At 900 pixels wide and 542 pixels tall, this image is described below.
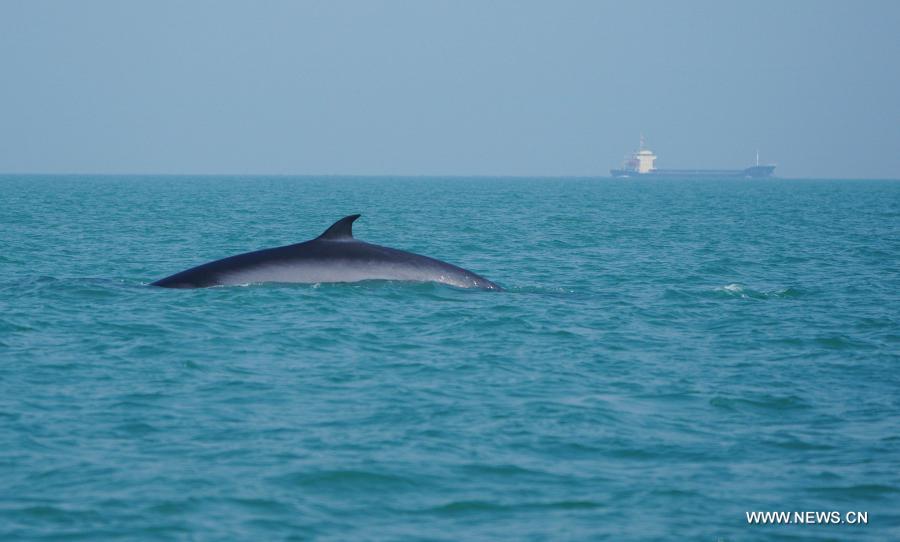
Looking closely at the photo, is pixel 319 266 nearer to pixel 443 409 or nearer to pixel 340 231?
pixel 340 231

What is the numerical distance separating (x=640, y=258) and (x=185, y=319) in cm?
1998

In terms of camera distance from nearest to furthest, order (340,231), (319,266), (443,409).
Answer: (443,409), (340,231), (319,266)

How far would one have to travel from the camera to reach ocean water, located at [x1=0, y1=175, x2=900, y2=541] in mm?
10508

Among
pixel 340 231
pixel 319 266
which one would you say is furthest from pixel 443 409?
pixel 319 266

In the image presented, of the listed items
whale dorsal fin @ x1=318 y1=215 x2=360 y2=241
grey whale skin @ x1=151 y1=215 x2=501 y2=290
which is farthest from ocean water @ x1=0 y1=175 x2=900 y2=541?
whale dorsal fin @ x1=318 y1=215 x2=360 y2=241

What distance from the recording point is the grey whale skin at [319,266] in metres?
22.4

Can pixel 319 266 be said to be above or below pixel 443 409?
above

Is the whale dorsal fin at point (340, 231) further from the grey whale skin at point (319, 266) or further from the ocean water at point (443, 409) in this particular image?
the ocean water at point (443, 409)

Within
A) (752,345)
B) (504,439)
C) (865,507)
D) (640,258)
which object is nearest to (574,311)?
(752,345)

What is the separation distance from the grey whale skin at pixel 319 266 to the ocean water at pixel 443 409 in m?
0.30

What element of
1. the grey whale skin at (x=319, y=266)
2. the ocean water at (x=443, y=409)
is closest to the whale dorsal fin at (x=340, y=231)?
the grey whale skin at (x=319, y=266)

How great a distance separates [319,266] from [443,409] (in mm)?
8810

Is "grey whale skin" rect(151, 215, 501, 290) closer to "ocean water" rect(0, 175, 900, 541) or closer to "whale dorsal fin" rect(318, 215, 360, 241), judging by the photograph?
"whale dorsal fin" rect(318, 215, 360, 241)

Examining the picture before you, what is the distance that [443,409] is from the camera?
14.1 metres
